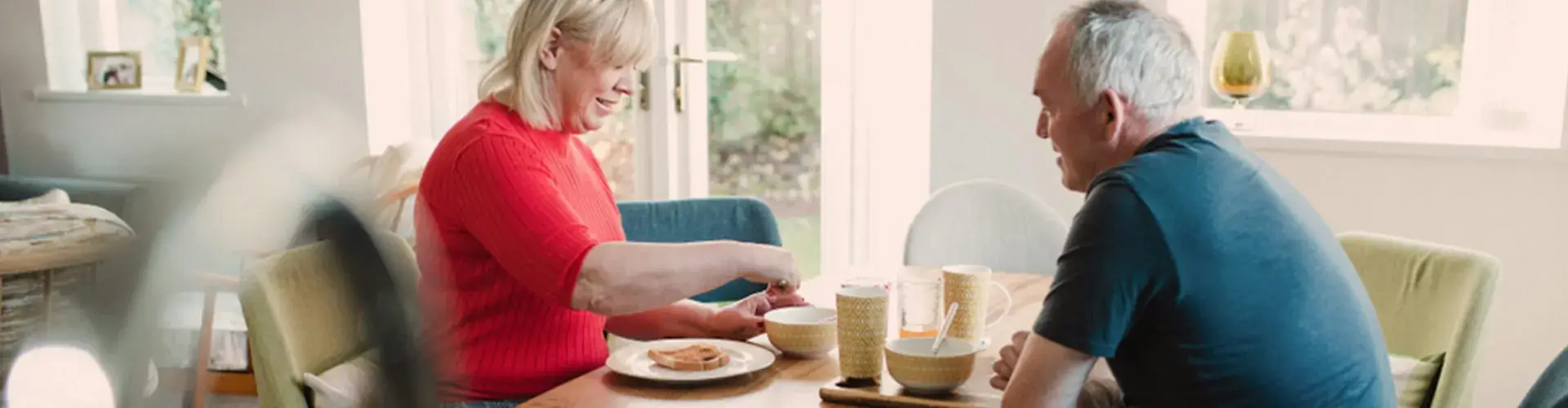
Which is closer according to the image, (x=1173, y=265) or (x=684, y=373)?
(x=1173, y=265)

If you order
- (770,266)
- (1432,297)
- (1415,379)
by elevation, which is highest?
(770,266)

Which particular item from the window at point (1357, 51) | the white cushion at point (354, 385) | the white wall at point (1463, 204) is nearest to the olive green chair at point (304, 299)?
the white cushion at point (354, 385)

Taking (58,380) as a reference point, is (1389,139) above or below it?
below

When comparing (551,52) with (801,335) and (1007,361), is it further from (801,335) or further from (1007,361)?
(1007,361)

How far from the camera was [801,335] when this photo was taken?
1.55m

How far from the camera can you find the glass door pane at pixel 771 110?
3502 mm

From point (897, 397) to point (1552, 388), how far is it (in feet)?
2.03

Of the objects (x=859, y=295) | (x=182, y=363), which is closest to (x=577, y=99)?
(x=859, y=295)

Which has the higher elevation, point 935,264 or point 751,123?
point 751,123

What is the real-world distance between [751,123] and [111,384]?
3347 mm

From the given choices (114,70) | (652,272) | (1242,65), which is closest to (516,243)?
(652,272)

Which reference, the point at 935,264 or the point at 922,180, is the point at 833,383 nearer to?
the point at 935,264

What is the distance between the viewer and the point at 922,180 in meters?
3.43

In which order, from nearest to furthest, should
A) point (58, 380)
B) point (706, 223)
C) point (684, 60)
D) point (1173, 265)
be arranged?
point (58, 380) < point (1173, 265) < point (706, 223) < point (684, 60)
